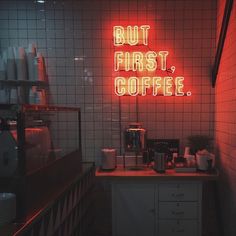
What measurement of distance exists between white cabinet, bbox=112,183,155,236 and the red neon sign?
113 centimetres

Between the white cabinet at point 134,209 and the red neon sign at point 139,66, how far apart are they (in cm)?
113

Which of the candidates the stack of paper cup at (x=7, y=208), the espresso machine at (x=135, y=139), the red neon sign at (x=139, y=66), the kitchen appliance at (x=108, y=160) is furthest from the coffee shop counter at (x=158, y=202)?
the stack of paper cup at (x=7, y=208)

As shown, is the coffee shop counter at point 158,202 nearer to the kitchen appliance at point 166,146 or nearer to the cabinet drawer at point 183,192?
the cabinet drawer at point 183,192

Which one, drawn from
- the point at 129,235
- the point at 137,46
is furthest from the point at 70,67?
the point at 129,235

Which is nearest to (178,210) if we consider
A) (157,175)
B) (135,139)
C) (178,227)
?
(178,227)

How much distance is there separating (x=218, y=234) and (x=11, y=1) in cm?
386

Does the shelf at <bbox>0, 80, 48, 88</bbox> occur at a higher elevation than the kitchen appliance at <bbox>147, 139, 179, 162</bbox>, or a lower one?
higher

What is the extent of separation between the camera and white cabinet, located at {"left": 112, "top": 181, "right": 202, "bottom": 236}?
2689 millimetres

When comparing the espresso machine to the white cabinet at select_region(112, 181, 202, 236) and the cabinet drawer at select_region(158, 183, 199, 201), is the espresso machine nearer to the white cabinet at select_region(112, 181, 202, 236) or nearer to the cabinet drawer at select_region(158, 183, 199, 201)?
the white cabinet at select_region(112, 181, 202, 236)

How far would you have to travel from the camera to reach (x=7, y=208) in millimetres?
1415

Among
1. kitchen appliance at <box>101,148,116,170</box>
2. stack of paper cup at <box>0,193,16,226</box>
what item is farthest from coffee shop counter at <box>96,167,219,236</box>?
stack of paper cup at <box>0,193,16,226</box>

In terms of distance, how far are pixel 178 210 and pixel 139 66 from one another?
170 cm

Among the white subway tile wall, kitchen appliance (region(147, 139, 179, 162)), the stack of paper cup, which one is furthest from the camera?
the white subway tile wall

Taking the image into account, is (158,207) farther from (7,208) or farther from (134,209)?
(7,208)
